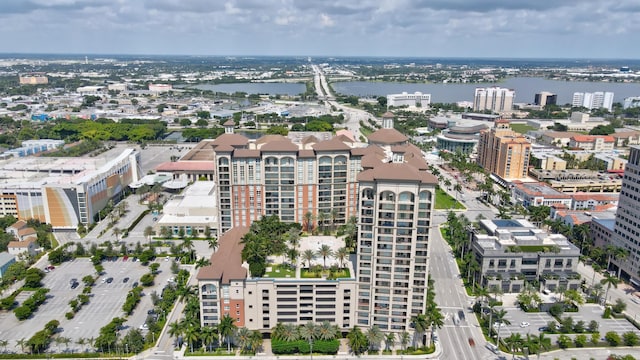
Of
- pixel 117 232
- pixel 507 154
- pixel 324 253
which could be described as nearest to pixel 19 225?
pixel 117 232

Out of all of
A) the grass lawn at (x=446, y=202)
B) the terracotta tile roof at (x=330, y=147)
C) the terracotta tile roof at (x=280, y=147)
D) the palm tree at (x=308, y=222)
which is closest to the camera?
the terracotta tile roof at (x=280, y=147)

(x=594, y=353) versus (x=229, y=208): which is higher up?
(x=229, y=208)

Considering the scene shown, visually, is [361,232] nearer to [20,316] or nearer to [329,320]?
[329,320]

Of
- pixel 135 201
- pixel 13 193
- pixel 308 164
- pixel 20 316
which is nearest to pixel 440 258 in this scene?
pixel 308 164

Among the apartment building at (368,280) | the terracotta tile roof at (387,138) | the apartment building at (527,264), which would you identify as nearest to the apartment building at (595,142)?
the terracotta tile roof at (387,138)

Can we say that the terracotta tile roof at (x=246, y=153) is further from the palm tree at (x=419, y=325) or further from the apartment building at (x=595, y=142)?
the apartment building at (x=595, y=142)

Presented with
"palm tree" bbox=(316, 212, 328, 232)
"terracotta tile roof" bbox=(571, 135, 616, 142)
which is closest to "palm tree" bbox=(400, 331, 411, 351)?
"palm tree" bbox=(316, 212, 328, 232)

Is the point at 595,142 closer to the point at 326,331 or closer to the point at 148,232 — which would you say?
the point at 326,331
